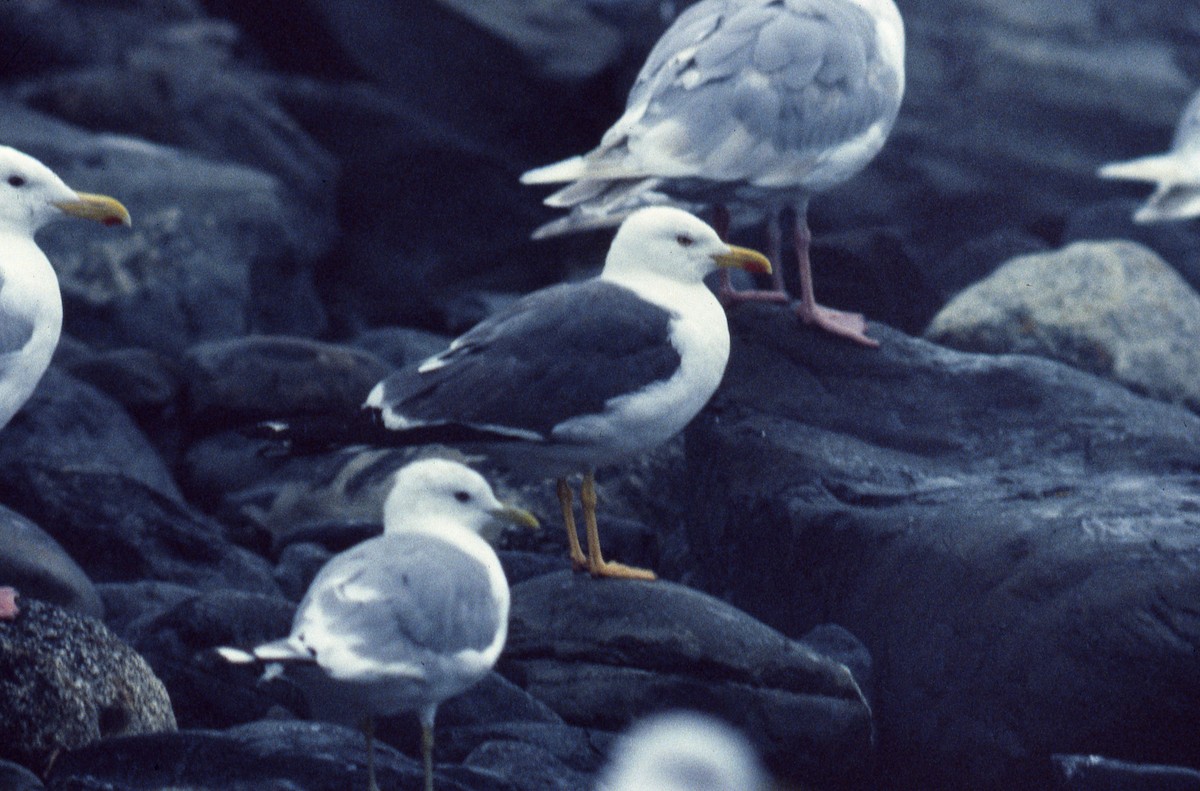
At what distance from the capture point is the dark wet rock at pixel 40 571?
20.1ft

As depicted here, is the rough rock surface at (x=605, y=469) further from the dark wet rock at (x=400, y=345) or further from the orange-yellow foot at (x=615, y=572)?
the orange-yellow foot at (x=615, y=572)

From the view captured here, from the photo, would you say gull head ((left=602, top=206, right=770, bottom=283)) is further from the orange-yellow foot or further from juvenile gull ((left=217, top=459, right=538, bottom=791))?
juvenile gull ((left=217, top=459, right=538, bottom=791))

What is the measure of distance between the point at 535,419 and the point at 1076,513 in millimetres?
1778

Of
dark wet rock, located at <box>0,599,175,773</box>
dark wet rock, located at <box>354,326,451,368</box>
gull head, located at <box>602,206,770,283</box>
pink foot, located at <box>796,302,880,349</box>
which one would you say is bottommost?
dark wet rock, located at <box>354,326,451,368</box>

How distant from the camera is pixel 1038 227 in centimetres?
1321

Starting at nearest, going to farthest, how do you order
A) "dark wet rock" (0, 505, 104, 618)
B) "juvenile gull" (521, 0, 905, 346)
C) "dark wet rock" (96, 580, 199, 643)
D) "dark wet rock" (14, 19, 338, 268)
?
"dark wet rock" (0, 505, 104, 618) → "dark wet rock" (96, 580, 199, 643) → "juvenile gull" (521, 0, 905, 346) → "dark wet rock" (14, 19, 338, 268)

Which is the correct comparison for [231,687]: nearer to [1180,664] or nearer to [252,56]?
[1180,664]

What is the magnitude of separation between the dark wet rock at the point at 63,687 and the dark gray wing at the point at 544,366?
44.0 inches

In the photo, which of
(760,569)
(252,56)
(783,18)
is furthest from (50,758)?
(252,56)

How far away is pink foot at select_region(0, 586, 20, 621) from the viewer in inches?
207

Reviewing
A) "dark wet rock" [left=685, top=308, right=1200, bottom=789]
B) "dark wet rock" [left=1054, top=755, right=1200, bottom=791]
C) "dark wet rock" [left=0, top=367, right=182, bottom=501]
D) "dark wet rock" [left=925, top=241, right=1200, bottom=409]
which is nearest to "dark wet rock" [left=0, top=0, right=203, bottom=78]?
"dark wet rock" [left=0, top=367, right=182, bottom=501]

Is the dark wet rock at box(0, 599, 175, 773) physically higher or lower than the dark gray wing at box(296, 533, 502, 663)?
lower

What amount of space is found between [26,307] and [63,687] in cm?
118

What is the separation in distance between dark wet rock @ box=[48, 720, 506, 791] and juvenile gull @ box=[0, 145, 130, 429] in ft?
4.16
